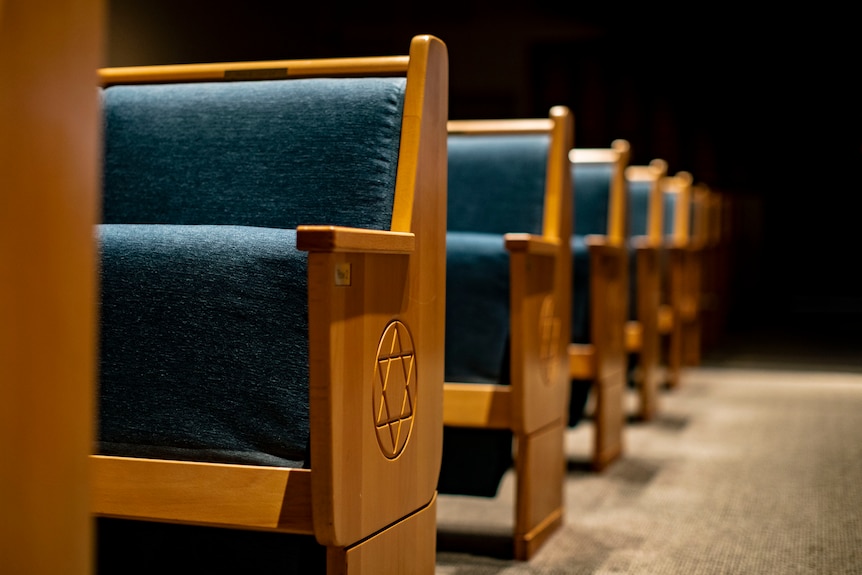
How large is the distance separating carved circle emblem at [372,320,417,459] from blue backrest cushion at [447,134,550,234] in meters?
0.69

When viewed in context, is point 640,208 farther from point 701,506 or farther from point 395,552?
point 395,552

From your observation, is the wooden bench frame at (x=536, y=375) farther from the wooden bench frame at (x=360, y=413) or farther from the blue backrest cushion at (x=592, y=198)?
the blue backrest cushion at (x=592, y=198)

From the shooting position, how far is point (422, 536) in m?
1.22

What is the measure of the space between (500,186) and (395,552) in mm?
859

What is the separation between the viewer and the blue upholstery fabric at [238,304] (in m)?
1.02

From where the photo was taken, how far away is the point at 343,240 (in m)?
0.95

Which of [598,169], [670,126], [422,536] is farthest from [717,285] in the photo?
[422,536]

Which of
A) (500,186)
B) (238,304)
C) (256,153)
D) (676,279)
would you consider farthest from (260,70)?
(676,279)

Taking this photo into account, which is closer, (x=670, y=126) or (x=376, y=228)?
(x=376, y=228)

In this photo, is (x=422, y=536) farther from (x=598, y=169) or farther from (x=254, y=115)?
(x=598, y=169)

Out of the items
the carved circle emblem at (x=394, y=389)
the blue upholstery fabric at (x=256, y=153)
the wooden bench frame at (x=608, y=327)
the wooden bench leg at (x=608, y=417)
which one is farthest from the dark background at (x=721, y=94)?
the carved circle emblem at (x=394, y=389)

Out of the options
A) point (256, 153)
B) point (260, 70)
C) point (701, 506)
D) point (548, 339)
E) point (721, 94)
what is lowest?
point (701, 506)

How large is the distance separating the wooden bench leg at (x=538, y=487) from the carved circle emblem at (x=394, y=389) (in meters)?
0.50

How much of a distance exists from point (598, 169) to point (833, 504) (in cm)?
94
